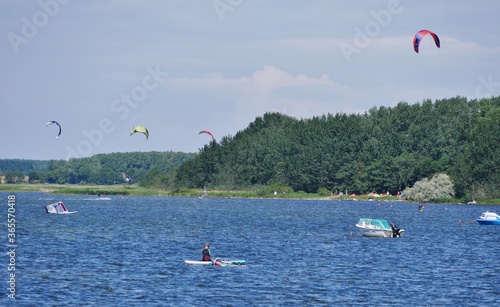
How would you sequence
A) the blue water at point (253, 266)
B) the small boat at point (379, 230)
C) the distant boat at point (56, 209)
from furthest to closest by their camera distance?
the distant boat at point (56, 209)
the small boat at point (379, 230)
the blue water at point (253, 266)

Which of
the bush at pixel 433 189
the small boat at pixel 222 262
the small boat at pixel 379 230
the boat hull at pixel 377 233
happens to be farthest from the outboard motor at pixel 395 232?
the bush at pixel 433 189

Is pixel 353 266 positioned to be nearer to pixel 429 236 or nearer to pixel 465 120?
pixel 429 236

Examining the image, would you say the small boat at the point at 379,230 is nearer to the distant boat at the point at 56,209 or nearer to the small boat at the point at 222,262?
the small boat at the point at 222,262

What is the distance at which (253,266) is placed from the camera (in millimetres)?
58656

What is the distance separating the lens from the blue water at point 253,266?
151ft

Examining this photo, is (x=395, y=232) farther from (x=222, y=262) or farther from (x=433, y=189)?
(x=433, y=189)

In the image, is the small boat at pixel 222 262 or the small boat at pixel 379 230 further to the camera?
the small boat at pixel 379 230

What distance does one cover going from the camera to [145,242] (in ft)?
248

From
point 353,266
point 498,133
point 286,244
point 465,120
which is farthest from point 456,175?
Answer: point 353,266

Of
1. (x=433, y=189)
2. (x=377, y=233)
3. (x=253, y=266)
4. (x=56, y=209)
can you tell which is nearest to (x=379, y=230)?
(x=377, y=233)

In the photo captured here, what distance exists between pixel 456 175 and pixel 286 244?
9535 centimetres

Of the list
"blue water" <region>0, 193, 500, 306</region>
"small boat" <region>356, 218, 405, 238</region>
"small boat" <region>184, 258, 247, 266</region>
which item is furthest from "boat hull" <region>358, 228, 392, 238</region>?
"small boat" <region>184, 258, 247, 266</region>

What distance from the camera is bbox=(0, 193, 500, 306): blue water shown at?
46125 millimetres

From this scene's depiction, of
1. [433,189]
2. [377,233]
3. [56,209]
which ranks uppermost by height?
[433,189]
